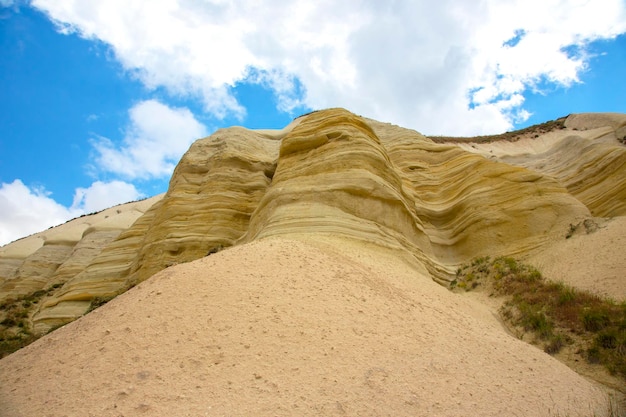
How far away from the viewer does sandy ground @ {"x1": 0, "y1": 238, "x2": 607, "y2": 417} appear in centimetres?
406

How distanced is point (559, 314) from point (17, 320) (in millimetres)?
19373

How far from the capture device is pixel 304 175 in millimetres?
13148

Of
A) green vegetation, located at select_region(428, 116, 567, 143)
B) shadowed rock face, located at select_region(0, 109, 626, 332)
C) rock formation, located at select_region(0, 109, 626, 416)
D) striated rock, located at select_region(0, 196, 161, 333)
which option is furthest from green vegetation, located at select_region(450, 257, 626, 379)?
green vegetation, located at select_region(428, 116, 567, 143)

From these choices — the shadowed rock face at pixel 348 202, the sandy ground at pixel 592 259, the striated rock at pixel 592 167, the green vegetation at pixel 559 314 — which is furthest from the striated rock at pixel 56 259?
the striated rock at pixel 592 167

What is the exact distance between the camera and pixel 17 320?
17.0 m

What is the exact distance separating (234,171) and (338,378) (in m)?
13.3

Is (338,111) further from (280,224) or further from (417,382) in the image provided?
(417,382)

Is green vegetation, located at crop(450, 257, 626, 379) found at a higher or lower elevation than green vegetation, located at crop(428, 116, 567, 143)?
lower

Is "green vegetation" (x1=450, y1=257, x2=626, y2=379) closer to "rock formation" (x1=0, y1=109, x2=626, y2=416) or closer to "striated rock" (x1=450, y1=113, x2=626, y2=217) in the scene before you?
"rock formation" (x1=0, y1=109, x2=626, y2=416)

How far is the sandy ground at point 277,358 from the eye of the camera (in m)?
4.06

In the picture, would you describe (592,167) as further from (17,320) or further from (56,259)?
(56,259)

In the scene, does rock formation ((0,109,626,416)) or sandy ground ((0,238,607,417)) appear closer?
sandy ground ((0,238,607,417))

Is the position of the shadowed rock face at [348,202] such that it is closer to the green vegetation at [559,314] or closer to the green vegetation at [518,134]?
the green vegetation at [559,314]

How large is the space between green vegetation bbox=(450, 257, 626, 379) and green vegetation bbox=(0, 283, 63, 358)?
522 inches
